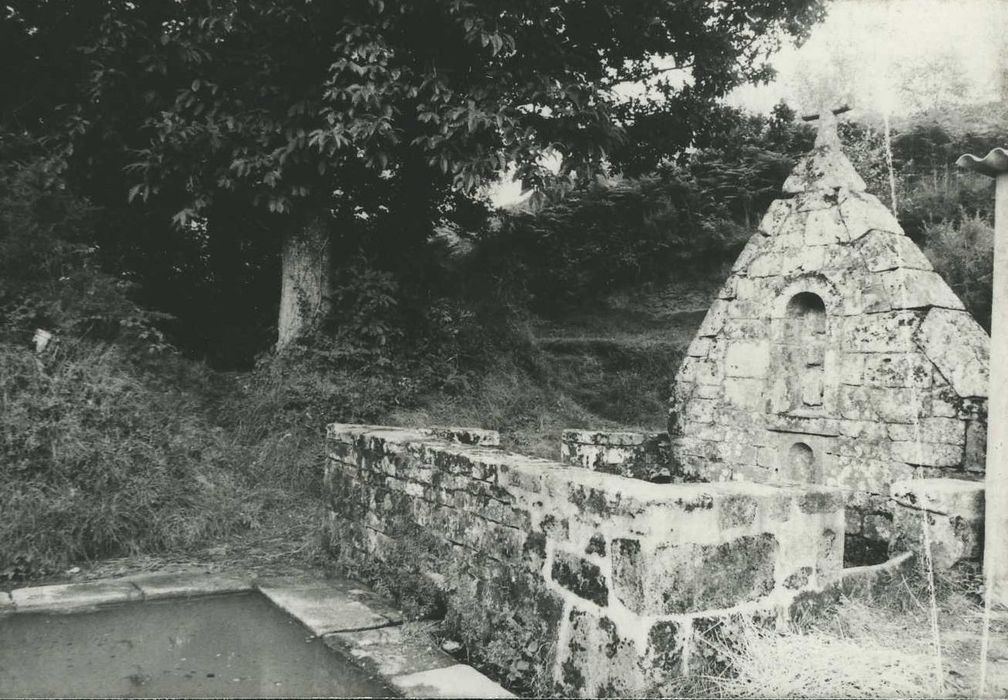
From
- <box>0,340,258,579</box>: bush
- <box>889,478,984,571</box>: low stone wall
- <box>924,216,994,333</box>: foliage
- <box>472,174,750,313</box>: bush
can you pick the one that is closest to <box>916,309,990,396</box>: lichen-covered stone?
<box>889,478,984,571</box>: low stone wall

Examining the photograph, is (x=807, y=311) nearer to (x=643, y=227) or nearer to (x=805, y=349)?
(x=805, y=349)

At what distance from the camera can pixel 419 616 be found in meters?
4.82

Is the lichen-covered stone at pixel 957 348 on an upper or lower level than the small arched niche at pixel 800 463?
upper

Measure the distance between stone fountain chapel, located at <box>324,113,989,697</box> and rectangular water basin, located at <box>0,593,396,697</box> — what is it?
0.85 metres

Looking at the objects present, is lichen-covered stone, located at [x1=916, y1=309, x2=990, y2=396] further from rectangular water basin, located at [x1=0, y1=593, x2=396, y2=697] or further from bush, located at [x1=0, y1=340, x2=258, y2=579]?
bush, located at [x1=0, y1=340, x2=258, y2=579]

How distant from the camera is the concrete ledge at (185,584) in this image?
209 inches

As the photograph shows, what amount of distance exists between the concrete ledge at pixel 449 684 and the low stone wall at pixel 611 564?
206 mm

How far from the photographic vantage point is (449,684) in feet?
12.7

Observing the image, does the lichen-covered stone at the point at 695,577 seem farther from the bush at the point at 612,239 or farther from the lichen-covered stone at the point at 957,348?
the bush at the point at 612,239

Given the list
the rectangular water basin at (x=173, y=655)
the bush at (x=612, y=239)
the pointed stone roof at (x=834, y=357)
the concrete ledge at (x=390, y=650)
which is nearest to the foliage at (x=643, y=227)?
the bush at (x=612, y=239)

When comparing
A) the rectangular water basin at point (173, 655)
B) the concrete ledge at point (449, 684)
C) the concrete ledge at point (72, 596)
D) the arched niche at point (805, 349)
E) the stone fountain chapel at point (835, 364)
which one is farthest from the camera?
the arched niche at point (805, 349)

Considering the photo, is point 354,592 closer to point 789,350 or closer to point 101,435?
point 101,435

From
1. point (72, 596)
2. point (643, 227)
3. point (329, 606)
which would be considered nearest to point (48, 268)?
point (72, 596)

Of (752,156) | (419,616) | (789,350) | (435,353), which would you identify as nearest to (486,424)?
(435,353)
